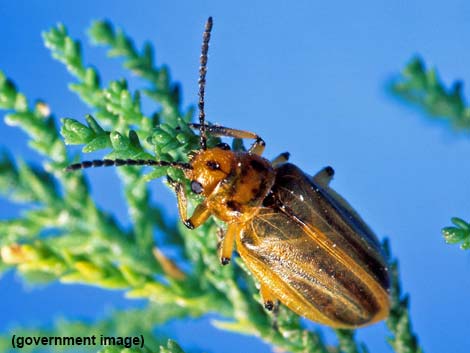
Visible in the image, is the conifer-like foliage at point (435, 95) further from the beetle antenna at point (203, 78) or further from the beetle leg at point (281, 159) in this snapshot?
the beetle antenna at point (203, 78)

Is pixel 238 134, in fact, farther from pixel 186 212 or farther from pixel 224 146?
pixel 186 212

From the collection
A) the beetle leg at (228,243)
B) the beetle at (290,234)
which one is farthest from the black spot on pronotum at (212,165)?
the beetle leg at (228,243)

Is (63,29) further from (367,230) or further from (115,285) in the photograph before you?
(367,230)

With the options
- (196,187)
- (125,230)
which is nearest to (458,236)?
(196,187)

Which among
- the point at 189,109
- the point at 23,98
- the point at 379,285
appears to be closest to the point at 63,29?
the point at 23,98

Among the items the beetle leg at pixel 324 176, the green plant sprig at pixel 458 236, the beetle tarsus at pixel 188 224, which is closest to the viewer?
the green plant sprig at pixel 458 236

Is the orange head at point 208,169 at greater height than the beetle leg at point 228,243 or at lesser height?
greater
